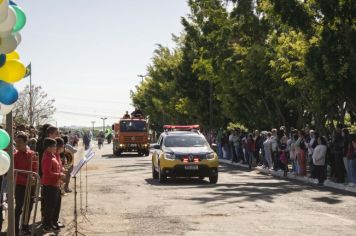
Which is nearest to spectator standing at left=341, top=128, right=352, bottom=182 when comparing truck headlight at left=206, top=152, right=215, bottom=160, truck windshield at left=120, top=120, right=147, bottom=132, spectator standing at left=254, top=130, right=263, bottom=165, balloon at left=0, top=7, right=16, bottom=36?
truck headlight at left=206, top=152, right=215, bottom=160

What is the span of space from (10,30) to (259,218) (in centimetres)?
669

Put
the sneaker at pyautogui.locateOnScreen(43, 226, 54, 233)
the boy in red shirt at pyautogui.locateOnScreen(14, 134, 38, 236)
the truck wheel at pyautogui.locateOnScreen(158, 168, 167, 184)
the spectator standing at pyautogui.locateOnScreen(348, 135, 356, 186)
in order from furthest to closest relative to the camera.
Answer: the truck wheel at pyautogui.locateOnScreen(158, 168, 167, 184) < the spectator standing at pyautogui.locateOnScreen(348, 135, 356, 186) < the sneaker at pyautogui.locateOnScreen(43, 226, 54, 233) < the boy in red shirt at pyautogui.locateOnScreen(14, 134, 38, 236)

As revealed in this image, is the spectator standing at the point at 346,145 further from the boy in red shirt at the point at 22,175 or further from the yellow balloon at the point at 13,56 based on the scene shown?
the yellow balloon at the point at 13,56

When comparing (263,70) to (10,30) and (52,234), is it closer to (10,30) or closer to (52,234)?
(52,234)

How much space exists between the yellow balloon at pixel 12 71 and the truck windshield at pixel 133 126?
35.2 metres

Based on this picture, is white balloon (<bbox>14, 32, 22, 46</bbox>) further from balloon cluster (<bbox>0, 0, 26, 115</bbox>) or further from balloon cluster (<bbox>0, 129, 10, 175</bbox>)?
balloon cluster (<bbox>0, 129, 10, 175</bbox>)

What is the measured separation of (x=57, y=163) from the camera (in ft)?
32.9

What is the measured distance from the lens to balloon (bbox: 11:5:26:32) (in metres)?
6.69

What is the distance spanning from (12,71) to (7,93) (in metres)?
0.26

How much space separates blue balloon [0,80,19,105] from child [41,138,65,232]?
127 inches

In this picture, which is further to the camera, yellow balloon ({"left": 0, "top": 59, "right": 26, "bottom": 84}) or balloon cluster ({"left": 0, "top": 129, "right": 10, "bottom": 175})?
yellow balloon ({"left": 0, "top": 59, "right": 26, "bottom": 84})

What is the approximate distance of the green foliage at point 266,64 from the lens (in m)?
20.1

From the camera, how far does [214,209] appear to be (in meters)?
12.8

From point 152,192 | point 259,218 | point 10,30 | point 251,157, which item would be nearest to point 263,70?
point 251,157
